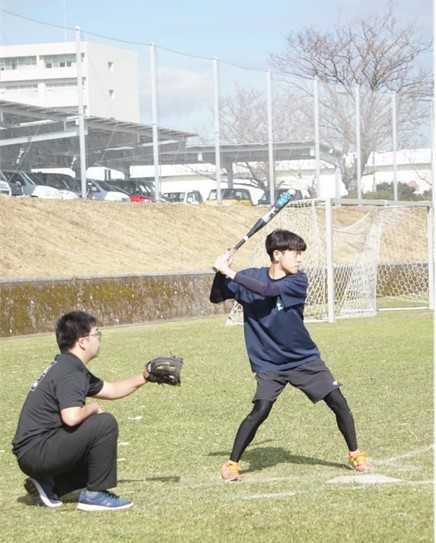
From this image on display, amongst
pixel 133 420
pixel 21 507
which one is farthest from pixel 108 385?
pixel 133 420

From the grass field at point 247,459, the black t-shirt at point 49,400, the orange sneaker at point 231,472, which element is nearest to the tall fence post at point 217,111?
the grass field at point 247,459

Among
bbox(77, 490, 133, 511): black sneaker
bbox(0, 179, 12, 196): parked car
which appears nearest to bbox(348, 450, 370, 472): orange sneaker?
bbox(77, 490, 133, 511): black sneaker

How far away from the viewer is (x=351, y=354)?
53.3ft

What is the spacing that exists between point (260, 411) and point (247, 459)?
892 millimetres

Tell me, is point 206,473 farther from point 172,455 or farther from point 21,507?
point 21,507

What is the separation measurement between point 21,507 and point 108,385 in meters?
0.95

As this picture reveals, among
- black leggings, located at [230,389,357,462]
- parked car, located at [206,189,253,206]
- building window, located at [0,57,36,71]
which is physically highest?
building window, located at [0,57,36,71]

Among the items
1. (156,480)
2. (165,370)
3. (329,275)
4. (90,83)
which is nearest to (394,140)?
(90,83)

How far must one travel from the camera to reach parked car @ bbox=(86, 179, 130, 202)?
3284 cm

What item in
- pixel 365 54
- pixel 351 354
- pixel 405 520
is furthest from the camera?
pixel 365 54

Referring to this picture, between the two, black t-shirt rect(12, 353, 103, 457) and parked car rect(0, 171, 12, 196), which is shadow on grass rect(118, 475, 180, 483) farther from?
parked car rect(0, 171, 12, 196)

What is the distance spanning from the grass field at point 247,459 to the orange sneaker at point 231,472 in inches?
3.4

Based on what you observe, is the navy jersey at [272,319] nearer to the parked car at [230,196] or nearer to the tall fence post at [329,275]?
the tall fence post at [329,275]

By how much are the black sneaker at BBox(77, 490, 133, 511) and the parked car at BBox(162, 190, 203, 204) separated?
28990mm
